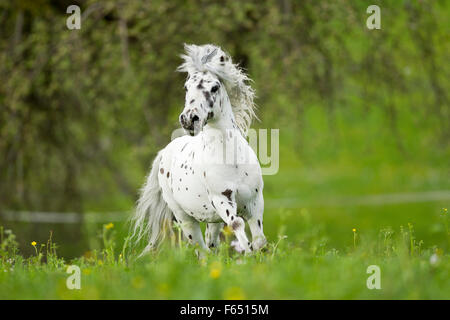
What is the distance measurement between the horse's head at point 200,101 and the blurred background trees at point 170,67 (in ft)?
9.06

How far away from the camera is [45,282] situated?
151 inches

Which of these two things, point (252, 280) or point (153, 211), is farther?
point (153, 211)

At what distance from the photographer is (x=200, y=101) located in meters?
4.12

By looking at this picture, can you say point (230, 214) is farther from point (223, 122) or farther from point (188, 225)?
point (188, 225)

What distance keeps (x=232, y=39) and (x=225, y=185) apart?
4314 millimetres

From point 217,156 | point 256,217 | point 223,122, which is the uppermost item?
point 223,122

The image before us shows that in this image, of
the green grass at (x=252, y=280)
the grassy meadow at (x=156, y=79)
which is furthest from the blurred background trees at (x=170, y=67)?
the green grass at (x=252, y=280)

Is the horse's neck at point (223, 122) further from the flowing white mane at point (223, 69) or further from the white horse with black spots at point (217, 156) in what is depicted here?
the flowing white mane at point (223, 69)

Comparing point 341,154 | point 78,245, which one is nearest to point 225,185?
point 78,245

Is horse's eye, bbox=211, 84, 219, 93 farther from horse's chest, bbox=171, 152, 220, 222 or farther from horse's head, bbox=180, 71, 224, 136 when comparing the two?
horse's chest, bbox=171, 152, 220, 222

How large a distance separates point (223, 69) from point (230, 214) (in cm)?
100

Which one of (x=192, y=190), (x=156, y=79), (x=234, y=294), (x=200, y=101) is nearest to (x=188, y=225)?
(x=192, y=190)
